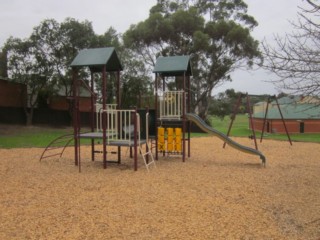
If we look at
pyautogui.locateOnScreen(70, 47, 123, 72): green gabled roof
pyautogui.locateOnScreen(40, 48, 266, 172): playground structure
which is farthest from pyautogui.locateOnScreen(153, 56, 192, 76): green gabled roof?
pyautogui.locateOnScreen(70, 47, 123, 72): green gabled roof

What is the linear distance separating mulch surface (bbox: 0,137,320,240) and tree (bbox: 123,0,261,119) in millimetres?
18422

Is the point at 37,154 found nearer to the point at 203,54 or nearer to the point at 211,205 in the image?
the point at 211,205

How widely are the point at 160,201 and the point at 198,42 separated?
21390 millimetres

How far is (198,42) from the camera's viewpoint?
25.0m

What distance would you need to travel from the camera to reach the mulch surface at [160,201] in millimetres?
3893

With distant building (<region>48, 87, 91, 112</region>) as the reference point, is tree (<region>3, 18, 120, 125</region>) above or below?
above

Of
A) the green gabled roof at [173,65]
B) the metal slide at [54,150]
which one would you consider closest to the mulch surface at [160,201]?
the metal slide at [54,150]

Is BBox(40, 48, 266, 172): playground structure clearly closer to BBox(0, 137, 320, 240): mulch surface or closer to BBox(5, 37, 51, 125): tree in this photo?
BBox(0, 137, 320, 240): mulch surface

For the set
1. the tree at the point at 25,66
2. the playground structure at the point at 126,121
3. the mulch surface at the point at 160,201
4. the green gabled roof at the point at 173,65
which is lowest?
the mulch surface at the point at 160,201

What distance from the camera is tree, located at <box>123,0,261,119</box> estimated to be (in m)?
25.6

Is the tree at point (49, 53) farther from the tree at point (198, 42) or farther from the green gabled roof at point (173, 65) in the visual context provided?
the green gabled roof at point (173, 65)

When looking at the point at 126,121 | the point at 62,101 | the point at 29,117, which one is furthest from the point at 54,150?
the point at 62,101

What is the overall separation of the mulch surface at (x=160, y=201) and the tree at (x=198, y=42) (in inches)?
725

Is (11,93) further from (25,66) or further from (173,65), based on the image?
(173,65)
